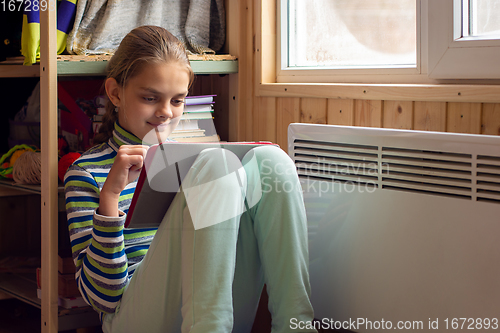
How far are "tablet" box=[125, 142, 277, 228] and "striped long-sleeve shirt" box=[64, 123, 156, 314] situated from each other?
57mm

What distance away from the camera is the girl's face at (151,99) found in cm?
113

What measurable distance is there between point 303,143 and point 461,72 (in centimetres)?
40

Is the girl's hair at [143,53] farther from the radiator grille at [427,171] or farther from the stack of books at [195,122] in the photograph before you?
the radiator grille at [427,171]

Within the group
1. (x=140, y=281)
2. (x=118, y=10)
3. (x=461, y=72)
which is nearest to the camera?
(x=140, y=281)

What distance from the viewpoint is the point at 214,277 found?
0.85 metres

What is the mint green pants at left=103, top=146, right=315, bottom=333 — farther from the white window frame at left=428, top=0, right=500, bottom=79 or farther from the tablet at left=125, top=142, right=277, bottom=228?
the white window frame at left=428, top=0, right=500, bottom=79

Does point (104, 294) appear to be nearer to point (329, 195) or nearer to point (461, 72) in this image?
point (329, 195)

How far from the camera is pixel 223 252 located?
2.83 feet

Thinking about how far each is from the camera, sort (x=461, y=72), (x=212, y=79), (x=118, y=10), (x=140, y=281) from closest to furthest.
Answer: (x=140, y=281), (x=461, y=72), (x=118, y=10), (x=212, y=79)

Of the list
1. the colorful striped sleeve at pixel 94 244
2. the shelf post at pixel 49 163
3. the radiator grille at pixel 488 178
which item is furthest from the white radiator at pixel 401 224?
the shelf post at pixel 49 163

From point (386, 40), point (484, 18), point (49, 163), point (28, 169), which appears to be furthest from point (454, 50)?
point (28, 169)

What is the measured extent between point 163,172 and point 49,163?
43 centimetres

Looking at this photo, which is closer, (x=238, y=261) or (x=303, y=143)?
(x=238, y=261)

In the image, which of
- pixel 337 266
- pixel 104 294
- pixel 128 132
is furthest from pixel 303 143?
pixel 104 294
